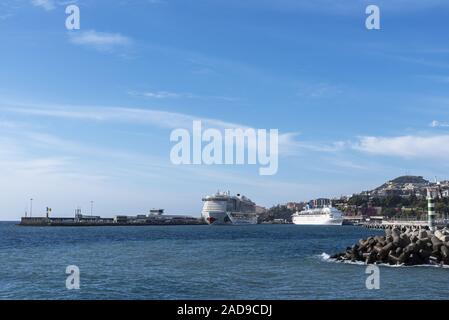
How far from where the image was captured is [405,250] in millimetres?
38094

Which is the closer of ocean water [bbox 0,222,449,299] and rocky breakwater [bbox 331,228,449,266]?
ocean water [bbox 0,222,449,299]

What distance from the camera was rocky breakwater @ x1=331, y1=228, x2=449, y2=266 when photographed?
3762 cm

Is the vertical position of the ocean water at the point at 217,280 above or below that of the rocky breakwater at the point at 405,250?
below

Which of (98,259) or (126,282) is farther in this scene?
(98,259)

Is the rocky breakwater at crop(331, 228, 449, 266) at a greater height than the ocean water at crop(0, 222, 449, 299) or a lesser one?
greater

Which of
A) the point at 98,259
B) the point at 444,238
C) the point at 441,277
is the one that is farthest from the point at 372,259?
the point at 98,259

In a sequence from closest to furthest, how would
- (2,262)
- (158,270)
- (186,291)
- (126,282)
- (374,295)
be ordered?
1. (374,295)
2. (186,291)
3. (126,282)
4. (158,270)
5. (2,262)

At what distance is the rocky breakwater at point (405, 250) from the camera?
3762 cm

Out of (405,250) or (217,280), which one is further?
(405,250)

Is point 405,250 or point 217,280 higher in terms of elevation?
point 405,250

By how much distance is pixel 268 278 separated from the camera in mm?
31109
